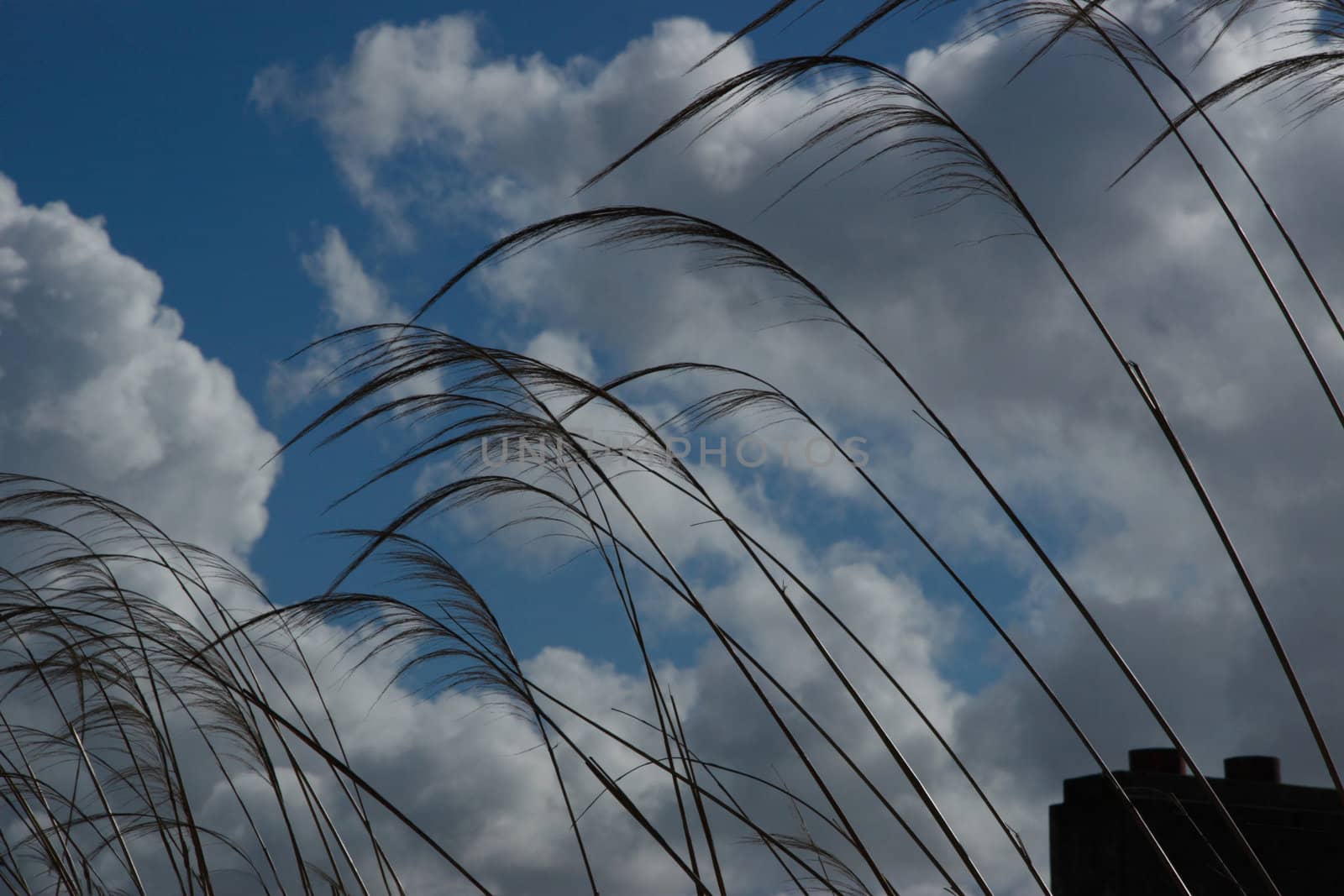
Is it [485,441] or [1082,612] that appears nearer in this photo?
[1082,612]

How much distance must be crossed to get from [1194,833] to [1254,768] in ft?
1.87

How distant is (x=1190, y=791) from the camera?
6.93 metres

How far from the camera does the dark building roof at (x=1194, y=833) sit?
6324mm

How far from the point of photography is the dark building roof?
6.32 meters

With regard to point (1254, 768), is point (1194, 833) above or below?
below

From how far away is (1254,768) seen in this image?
6742mm

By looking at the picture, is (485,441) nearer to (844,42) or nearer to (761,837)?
(761,837)

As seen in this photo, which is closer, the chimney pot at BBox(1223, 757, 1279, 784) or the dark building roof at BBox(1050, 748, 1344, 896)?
the dark building roof at BBox(1050, 748, 1344, 896)

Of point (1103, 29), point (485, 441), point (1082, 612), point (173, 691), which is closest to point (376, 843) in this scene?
point (173, 691)

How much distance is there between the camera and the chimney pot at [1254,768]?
6.68m

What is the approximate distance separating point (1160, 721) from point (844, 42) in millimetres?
928

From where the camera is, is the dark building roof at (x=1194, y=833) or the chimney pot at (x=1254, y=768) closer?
the dark building roof at (x=1194, y=833)

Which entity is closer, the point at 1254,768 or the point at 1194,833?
the point at 1194,833

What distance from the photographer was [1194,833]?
6.55m
